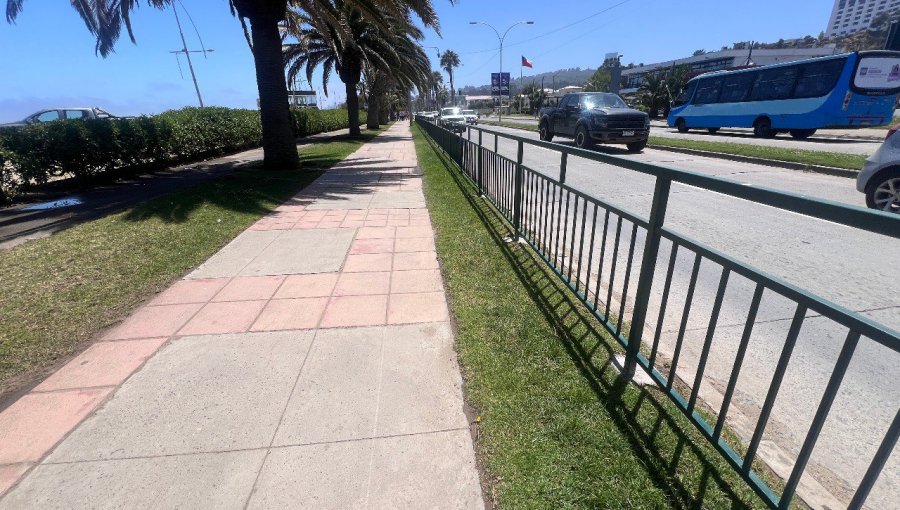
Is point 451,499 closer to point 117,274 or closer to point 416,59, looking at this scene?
point 117,274

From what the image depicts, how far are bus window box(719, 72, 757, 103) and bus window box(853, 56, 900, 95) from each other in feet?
12.7

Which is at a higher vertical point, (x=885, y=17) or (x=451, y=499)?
(x=885, y=17)

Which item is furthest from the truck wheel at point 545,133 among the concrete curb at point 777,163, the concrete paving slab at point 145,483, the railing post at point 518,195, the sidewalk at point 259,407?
the concrete paving slab at point 145,483

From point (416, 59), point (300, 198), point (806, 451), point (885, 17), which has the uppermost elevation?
point (885, 17)

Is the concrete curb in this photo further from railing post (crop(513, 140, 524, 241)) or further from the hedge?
the hedge

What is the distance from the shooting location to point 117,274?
4176 mm

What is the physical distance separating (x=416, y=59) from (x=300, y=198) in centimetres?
2136

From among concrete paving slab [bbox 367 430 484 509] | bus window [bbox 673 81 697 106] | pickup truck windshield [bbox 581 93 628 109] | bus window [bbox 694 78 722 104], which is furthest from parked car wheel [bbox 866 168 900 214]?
bus window [bbox 673 81 697 106]

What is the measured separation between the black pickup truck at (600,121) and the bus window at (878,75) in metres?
8.83

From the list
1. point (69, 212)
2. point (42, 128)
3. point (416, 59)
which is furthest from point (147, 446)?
point (416, 59)

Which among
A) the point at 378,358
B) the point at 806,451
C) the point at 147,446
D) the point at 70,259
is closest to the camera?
the point at 806,451

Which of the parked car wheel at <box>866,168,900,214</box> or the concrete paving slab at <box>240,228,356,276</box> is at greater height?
the parked car wheel at <box>866,168,900,214</box>

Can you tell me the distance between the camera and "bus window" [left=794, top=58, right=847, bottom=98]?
15416 mm

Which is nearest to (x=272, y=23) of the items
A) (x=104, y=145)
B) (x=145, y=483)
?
Result: (x=104, y=145)
